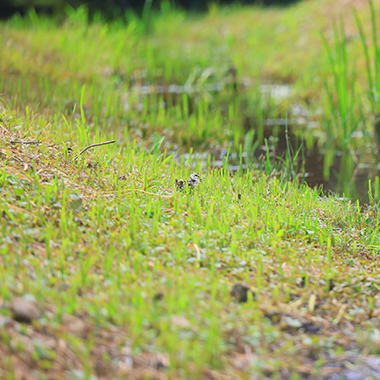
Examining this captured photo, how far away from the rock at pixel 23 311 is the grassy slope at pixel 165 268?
3 cm

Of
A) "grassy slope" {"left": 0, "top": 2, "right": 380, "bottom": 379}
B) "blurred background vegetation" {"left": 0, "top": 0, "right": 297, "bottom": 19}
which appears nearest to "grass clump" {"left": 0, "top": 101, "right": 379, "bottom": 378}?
"grassy slope" {"left": 0, "top": 2, "right": 380, "bottom": 379}

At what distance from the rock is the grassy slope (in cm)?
3

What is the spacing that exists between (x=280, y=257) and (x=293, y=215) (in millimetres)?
498

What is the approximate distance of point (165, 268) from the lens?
2416mm

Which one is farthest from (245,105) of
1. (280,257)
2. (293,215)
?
(280,257)

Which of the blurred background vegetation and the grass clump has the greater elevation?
the blurred background vegetation

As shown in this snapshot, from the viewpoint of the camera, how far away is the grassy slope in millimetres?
1887

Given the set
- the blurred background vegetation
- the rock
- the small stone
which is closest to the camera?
the rock

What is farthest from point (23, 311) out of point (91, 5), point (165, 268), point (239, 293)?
point (91, 5)

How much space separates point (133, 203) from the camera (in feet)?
9.05

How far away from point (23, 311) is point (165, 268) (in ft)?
2.44

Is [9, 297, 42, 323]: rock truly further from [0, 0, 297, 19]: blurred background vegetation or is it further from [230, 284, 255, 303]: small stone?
[0, 0, 297, 19]: blurred background vegetation

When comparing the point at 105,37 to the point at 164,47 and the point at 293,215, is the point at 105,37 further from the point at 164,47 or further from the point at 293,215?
the point at 293,215

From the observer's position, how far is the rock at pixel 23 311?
1886 millimetres
